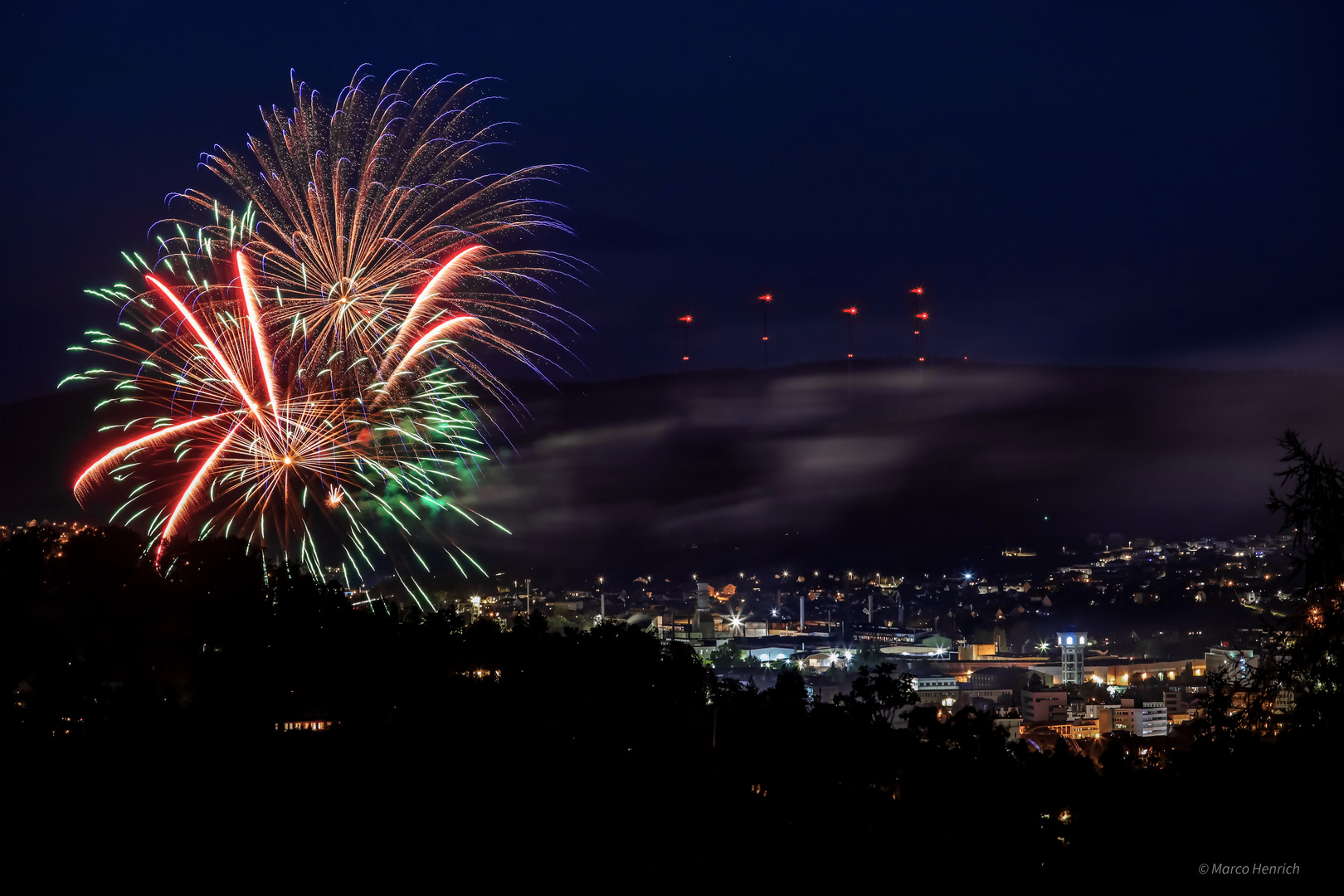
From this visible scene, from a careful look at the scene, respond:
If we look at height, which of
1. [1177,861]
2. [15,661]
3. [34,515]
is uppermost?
[34,515]

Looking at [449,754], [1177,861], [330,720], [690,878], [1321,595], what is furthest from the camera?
[330,720]

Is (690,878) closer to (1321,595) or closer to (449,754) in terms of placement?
(449,754)

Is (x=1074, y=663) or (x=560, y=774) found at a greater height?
(x=560, y=774)

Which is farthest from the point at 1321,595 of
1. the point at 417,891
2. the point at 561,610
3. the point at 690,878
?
the point at 561,610

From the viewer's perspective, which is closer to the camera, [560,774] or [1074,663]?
[560,774]

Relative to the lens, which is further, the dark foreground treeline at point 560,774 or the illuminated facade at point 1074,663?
the illuminated facade at point 1074,663

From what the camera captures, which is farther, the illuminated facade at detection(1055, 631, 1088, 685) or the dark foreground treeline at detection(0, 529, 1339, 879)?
the illuminated facade at detection(1055, 631, 1088, 685)

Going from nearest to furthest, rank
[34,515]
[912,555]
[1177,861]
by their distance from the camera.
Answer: [1177,861] < [34,515] < [912,555]

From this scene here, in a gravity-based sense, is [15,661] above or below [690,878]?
above
